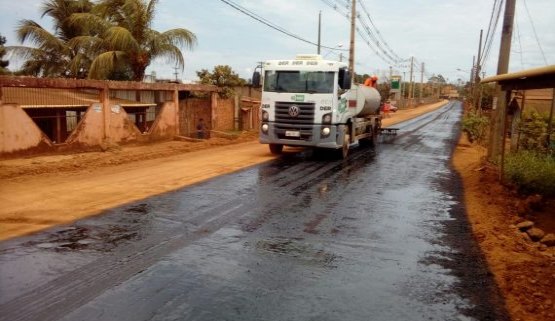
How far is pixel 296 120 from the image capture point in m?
14.8

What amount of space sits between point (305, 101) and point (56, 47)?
15.3 meters

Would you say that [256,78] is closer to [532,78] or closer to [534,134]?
[532,78]

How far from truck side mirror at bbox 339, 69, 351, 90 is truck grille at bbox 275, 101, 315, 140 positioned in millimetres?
1164

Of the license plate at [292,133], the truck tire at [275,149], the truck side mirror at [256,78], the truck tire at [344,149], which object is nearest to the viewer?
the license plate at [292,133]

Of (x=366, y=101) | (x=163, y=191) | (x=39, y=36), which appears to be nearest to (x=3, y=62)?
(x=39, y=36)

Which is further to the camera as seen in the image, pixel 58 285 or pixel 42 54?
pixel 42 54

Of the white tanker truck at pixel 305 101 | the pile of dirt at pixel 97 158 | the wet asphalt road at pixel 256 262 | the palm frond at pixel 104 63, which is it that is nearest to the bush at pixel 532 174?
the wet asphalt road at pixel 256 262

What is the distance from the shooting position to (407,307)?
4664 millimetres

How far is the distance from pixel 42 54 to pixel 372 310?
23.7 metres

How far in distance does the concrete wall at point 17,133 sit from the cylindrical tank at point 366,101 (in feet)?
35.1

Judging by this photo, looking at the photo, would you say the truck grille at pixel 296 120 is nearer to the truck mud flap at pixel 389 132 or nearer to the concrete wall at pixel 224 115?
the concrete wall at pixel 224 115

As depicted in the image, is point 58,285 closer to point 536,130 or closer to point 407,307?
point 407,307

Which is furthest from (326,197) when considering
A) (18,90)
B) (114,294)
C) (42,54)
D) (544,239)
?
(42,54)

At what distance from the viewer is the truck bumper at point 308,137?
14617mm
